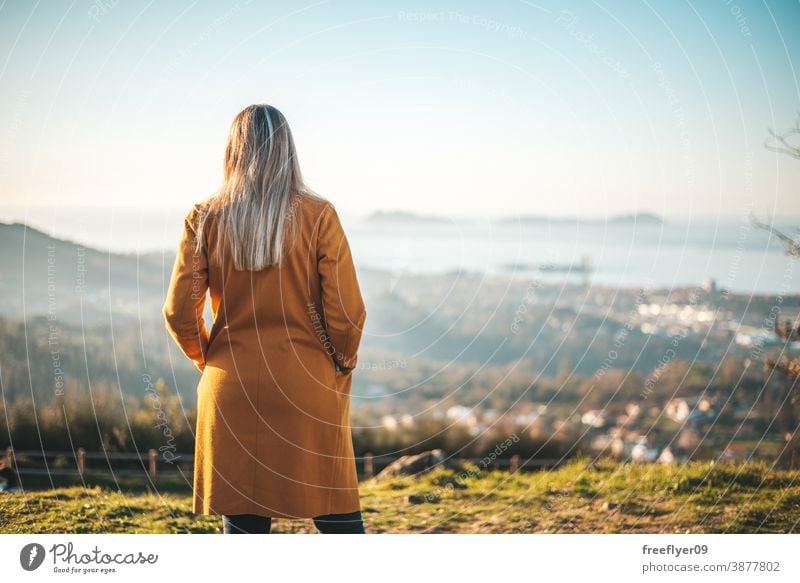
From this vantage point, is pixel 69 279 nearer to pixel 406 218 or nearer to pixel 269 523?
pixel 406 218

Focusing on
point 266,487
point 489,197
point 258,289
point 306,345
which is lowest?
point 266,487

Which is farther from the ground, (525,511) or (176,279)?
(176,279)

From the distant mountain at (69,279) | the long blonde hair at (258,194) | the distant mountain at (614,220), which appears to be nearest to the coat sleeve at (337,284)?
the long blonde hair at (258,194)

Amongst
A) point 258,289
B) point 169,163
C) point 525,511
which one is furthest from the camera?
point 169,163

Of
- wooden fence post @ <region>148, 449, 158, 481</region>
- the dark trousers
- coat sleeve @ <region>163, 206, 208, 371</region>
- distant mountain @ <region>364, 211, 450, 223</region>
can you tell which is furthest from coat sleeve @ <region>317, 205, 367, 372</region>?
distant mountain @ <region>364, 211, 450, 223</region>

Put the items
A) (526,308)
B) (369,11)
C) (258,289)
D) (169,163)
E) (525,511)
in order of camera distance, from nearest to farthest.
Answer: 1. (258,289)
2. (525,511)
3. (369,11)
4. (169,163)
5. (526,308)

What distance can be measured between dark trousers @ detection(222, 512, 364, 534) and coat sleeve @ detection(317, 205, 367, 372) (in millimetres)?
780
